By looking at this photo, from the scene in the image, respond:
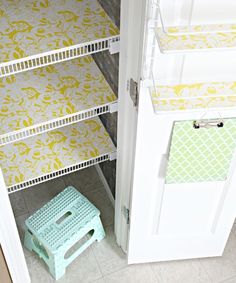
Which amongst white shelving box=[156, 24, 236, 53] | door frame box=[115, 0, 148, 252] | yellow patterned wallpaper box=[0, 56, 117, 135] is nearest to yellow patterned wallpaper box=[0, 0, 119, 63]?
door frame box=[115, 0, 148, 252]

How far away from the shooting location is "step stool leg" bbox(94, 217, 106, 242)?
2307 millimetres

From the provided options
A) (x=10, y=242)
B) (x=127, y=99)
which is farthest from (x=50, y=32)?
(x=10, y=242)

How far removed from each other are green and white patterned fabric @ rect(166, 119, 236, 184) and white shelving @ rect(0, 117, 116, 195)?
1.41ft

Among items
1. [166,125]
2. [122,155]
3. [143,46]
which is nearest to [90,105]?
[122,155]

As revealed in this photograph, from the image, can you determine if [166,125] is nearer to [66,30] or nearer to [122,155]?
[122,155]

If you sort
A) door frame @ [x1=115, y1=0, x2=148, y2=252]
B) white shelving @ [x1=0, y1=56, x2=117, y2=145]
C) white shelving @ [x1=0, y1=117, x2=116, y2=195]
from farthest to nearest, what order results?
white shelving @ [x1=0, y1=117, x2=116, y2=195] < white shelving @ [x1=0, y1=56, x2=117, y2=145] < door frame @ [x1=115, y1=0, x2=148, y2=252]

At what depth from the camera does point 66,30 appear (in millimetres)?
1716

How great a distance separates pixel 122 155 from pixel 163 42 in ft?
2.29

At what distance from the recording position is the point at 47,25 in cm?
174

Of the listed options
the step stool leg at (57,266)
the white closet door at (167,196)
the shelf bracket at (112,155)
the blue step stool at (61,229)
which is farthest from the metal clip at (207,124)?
the step stool leg at (57,266)

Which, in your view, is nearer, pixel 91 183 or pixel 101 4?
pixel 101 4

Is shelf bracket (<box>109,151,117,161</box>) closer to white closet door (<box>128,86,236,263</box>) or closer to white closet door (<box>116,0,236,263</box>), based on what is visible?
white closet door (<box>116,0,236,263</box>)

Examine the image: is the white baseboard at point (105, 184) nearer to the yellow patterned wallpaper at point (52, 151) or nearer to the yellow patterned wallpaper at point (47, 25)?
the yellow patterned wallpaper at point (52, 151)

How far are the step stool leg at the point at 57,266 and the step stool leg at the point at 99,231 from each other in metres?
0.22
